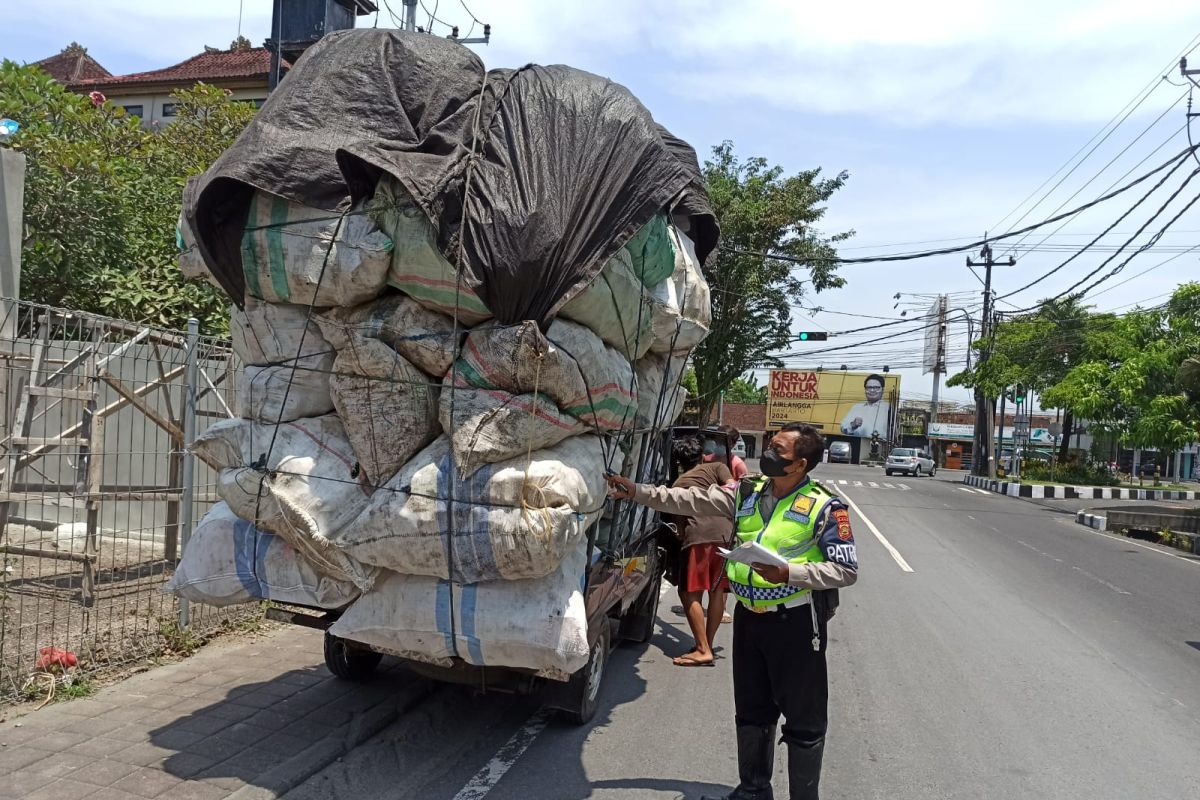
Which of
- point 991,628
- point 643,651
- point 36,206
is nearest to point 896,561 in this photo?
point 991,628

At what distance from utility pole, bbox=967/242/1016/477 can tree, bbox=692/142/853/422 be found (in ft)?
54.3

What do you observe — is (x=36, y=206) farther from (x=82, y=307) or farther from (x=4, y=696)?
(x=4, y=696)

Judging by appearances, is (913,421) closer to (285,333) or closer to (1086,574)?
(1086,574)

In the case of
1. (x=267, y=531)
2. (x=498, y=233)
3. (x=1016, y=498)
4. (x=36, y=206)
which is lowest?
→ (x=1016, y=498)

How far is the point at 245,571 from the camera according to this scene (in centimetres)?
382

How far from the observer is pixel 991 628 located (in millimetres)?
7664

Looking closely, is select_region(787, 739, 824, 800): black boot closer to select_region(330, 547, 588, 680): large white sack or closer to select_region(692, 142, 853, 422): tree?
select_region(330, 547, 588, 680): large white sack

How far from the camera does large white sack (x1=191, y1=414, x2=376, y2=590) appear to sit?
3.59m

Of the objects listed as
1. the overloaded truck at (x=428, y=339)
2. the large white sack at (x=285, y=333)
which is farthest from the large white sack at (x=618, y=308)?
the large white sack at (x=285, y=333)

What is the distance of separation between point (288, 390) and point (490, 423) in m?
0.98

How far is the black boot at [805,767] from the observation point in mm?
3494

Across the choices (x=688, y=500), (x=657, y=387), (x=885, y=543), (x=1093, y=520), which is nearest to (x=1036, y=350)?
(x=1093, y=520)

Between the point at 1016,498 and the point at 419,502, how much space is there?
26.9m

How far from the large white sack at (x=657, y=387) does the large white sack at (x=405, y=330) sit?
3.73ft
